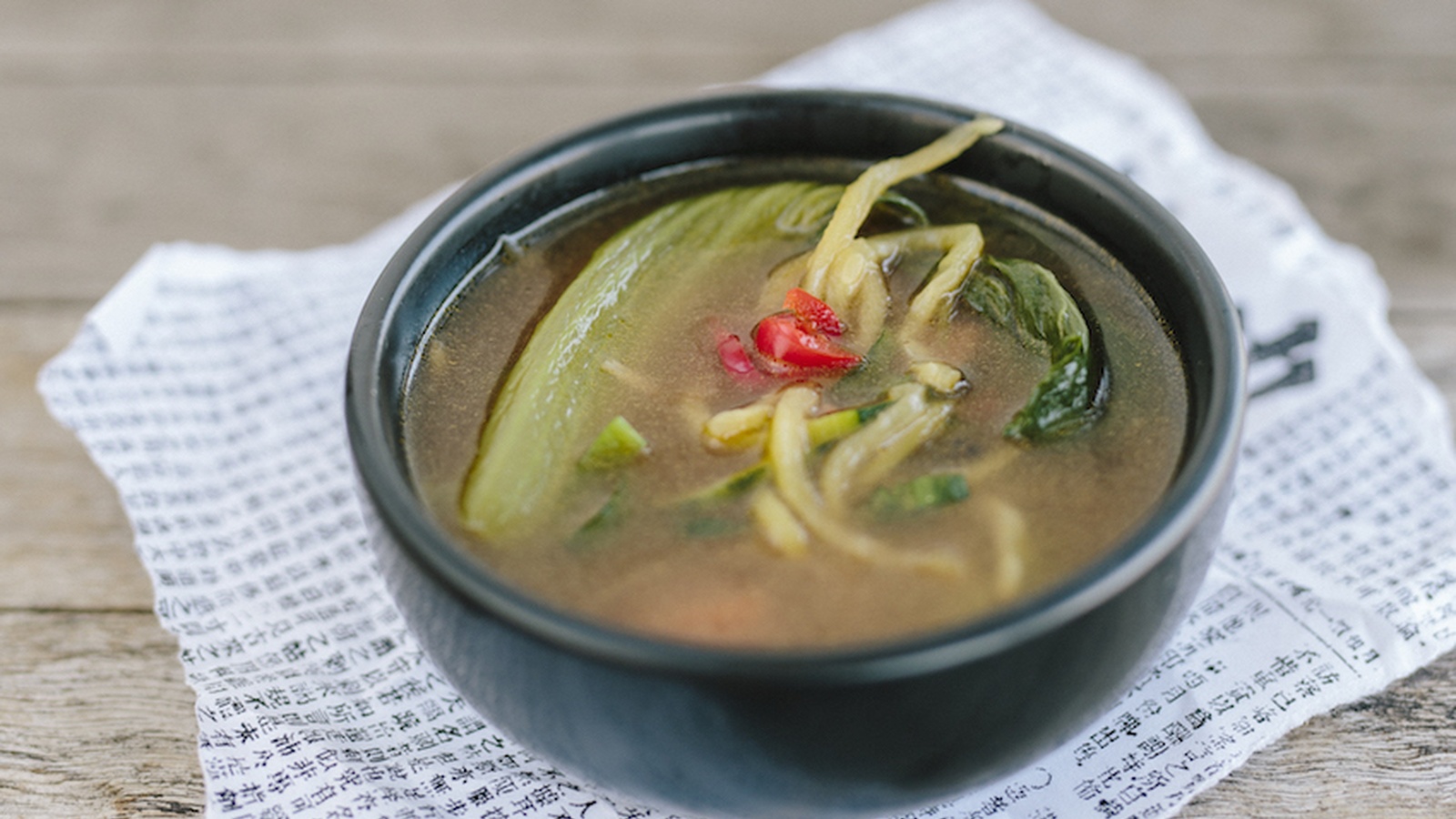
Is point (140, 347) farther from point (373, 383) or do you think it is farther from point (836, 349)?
point (836, 349)

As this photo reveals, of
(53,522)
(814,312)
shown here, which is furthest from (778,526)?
(53,522)

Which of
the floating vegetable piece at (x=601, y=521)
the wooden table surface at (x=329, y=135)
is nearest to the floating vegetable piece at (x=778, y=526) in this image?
the floating vegetable piece at (x=601, y=521)

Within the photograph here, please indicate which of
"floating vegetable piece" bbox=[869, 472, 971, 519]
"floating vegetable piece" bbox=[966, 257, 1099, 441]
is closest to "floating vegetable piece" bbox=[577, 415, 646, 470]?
"floating vegetable piece" bbox=[869, 472, 971, 519]

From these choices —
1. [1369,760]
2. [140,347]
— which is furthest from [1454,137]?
[140,347]

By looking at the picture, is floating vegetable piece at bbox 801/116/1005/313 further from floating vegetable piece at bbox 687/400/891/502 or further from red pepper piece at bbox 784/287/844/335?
floating vegetable piece at bbox 687/400/891/502

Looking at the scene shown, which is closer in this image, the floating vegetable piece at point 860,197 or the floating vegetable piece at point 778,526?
the floating vegetable piece at point 778,526

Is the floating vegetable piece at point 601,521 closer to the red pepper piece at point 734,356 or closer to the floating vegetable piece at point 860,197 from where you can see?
the red pepper piece at point 734,356

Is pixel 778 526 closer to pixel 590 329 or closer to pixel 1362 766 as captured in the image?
pixel 590 329
